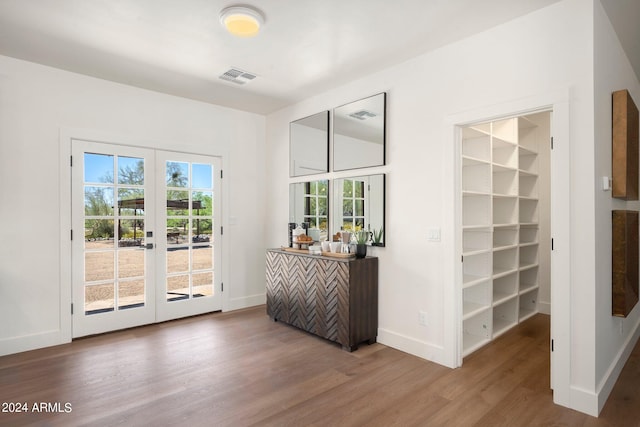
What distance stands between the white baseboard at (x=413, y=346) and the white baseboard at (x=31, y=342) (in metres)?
3.21

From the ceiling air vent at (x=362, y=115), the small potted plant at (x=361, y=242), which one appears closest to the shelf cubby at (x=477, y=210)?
the small potted plant at (x=361, y=242)

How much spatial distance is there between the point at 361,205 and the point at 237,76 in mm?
1894

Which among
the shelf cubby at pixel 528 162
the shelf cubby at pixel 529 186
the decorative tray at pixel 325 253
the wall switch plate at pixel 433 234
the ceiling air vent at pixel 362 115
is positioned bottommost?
the decorative tray at pixel 325 253

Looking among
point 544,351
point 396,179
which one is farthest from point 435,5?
point 544,351

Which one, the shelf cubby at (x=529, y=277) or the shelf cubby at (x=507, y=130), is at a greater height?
the shelf cubby at (x=507, y=130)

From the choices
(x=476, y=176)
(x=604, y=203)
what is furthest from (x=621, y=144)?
(x=476, y=176)

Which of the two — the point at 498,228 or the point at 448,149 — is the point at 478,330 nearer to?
the point at 498,228

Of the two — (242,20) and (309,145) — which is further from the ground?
(242,20)

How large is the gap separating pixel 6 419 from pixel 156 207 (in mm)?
2388

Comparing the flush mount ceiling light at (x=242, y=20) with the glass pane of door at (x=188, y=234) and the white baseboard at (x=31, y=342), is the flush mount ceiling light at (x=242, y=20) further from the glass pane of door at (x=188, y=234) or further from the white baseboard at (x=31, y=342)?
the white baseboard at (x=31, y=342)

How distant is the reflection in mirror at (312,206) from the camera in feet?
14.0

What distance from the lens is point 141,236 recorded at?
13.4ft

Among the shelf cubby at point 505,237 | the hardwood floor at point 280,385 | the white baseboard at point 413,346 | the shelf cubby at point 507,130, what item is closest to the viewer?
the hardwood floor at point 280,385

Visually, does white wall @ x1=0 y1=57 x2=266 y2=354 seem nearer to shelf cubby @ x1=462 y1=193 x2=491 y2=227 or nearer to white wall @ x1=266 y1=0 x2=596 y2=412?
white wall @ x1=266 y1=0 x2=596 y2=412
